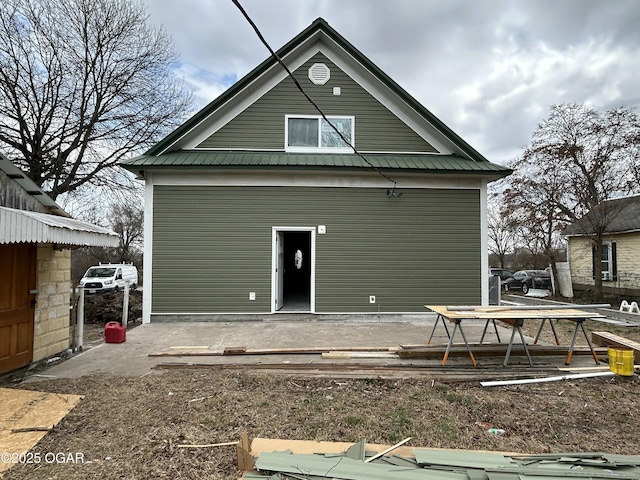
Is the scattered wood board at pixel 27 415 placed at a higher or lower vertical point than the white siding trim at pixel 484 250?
lower

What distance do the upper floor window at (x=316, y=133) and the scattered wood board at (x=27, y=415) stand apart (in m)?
7.21

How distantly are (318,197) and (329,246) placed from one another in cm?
131

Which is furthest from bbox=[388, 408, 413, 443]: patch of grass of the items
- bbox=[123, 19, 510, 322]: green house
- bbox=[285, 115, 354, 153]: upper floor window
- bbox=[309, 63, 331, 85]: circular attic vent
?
bbox=[309, 63, 331, 85]: circular attic vent

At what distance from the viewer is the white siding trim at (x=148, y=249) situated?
8.28 meters

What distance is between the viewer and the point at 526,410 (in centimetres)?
387

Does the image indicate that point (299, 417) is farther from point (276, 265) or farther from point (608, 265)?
point (608, 265)

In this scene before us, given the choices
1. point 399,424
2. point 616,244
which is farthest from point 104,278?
point 616,244

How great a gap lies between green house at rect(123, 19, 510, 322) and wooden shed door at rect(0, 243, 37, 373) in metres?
3.01

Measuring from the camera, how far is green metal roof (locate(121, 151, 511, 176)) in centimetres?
819

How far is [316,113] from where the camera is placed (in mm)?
9180

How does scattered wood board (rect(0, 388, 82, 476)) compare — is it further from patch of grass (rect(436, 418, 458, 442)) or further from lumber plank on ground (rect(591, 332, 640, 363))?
lumber plank on ground (rect(591, 332, 640, 363))

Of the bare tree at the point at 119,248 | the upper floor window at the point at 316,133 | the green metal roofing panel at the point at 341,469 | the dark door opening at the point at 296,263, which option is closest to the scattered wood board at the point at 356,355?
the green metal roofing panel at the point at 341,469

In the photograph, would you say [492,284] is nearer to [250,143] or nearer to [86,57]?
[250,143]

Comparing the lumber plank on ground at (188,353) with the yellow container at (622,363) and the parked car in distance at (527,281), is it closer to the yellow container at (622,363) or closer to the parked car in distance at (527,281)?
the yellow container at (622,363)
